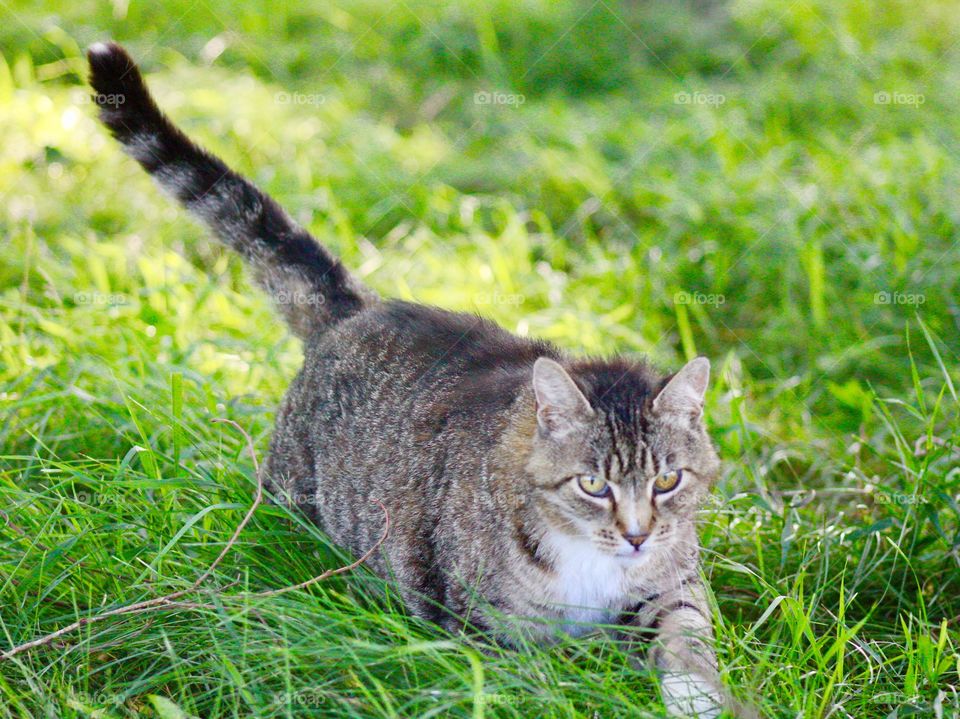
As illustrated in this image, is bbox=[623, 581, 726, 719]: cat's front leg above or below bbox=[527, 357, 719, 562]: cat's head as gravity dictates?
below

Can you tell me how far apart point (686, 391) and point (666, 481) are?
0.24 meters

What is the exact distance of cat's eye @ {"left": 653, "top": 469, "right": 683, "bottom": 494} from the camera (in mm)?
2781

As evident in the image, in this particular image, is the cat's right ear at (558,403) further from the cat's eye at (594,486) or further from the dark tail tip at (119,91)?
the dark tail tip at (119,91)

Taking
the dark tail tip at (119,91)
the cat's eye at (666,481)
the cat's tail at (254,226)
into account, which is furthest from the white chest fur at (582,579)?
the dark tail tip at (119,91)

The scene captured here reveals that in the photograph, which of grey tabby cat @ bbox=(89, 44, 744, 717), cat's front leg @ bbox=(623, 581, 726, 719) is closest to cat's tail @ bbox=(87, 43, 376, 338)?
grey tabby cat @ bbox=(89, 44, 744, 717)

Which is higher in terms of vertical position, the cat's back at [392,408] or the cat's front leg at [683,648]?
the cat's back at [392,408]

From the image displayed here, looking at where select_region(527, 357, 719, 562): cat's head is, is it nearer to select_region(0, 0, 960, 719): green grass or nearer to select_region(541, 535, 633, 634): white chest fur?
select_region(541, 535, 633, 634): white chest fur

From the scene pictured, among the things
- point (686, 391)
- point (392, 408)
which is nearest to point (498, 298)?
point (392, 408)

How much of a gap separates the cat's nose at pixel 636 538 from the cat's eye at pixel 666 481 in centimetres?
13

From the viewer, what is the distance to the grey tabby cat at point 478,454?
2748 mm

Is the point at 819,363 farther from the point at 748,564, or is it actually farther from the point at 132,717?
the point at 132,717

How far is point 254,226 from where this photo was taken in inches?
139

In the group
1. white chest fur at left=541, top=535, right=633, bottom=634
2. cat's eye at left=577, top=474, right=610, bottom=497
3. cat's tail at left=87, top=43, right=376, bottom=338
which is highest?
cat's tail at left=87, top=43, right=376, bottom=338

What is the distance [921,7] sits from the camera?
7.45m
